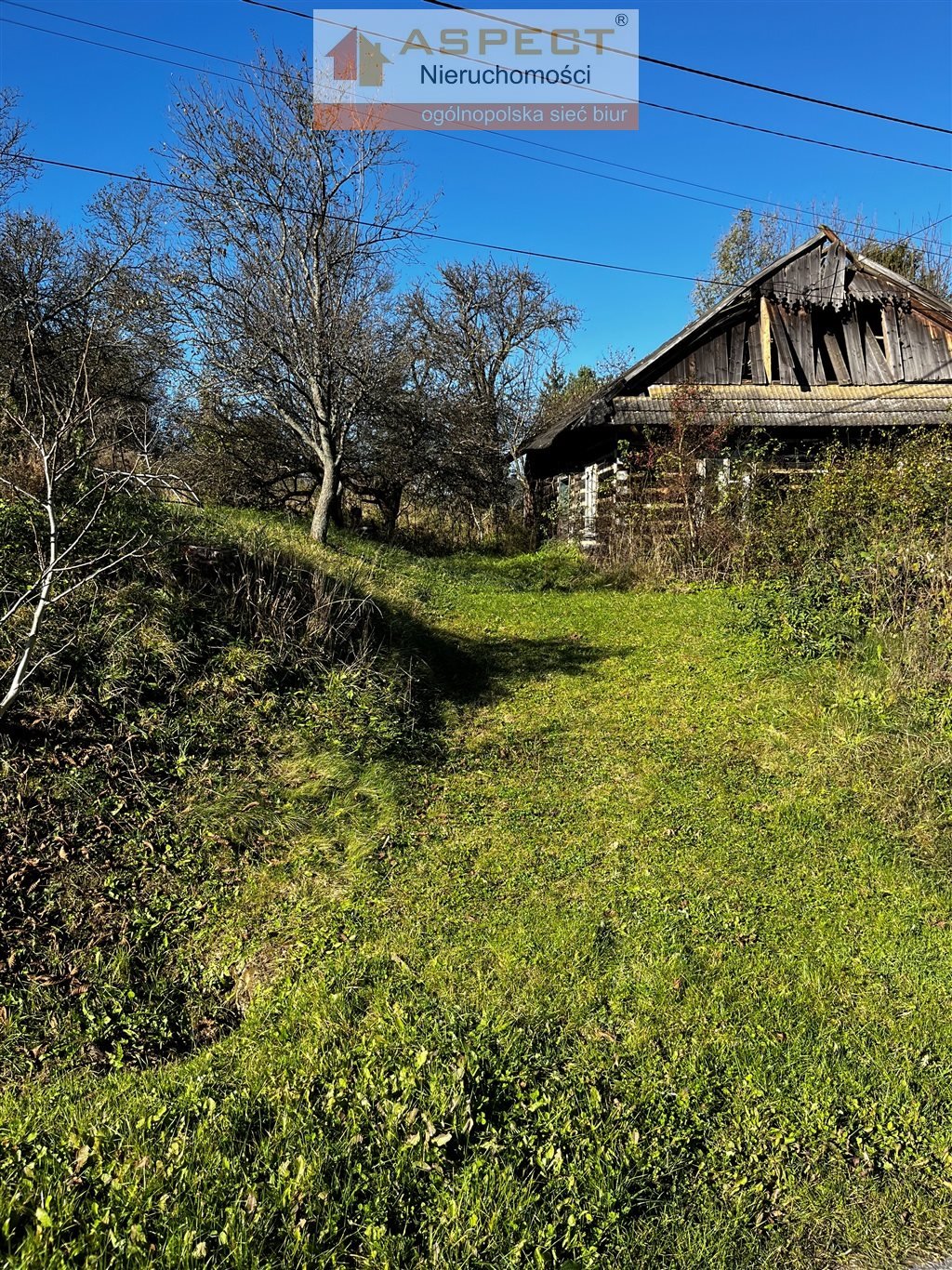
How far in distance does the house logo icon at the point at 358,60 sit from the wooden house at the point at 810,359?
6320 millimetres

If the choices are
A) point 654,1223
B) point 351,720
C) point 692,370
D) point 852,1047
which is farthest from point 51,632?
point 692,370

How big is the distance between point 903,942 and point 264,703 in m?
4.39

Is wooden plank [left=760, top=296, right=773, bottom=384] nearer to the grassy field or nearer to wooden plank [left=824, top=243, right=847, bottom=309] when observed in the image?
wooden plank [left=824, top=243, right=847, bottom=309]

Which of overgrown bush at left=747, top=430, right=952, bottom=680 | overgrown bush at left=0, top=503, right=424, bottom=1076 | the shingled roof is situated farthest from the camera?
the shingled roof

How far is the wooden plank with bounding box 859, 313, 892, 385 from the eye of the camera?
15375 millimetres

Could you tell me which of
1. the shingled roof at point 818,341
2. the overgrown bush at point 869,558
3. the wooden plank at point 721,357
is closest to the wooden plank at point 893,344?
the shingled roof at point 818,341

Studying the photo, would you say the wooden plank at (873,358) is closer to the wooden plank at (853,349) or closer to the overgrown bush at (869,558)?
the wooden plank at (853,349)

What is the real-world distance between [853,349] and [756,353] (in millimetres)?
2137

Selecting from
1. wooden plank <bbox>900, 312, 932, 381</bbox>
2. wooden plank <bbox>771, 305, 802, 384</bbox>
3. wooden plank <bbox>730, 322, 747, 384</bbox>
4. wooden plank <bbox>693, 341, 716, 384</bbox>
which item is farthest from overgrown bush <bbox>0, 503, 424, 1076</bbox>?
wooden plank <bbox>900, 312, 932, 381</bbox>

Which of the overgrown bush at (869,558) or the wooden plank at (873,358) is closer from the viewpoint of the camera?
the overgrown bush at (869,558)

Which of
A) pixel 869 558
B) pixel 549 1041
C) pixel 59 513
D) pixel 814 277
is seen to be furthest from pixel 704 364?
pixel 549 1041

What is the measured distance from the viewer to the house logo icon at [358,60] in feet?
37.3

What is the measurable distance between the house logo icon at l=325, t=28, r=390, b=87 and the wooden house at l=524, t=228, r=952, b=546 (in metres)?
6.32

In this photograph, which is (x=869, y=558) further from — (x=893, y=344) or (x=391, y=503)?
(x=391, y=503)
